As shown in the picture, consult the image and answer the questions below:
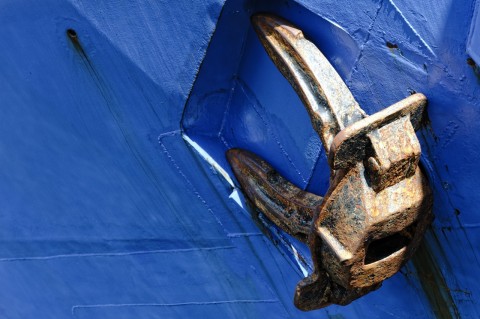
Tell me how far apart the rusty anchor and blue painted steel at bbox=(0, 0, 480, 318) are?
0.25ft

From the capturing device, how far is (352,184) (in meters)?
1.47

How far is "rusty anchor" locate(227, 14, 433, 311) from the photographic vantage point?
1.44 meters

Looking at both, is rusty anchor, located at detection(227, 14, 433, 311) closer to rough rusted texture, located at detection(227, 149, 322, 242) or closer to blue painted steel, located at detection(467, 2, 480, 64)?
rough rusted texture, located at detection(227, 149, 322, 242)

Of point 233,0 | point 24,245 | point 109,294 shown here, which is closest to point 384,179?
point 233,0

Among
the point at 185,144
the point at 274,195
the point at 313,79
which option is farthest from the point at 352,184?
the point at 185,144

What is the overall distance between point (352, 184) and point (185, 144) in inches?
23.2

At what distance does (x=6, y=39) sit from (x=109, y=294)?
0.85 metres

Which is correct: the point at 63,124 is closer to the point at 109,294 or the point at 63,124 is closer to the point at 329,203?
the point at 109,294

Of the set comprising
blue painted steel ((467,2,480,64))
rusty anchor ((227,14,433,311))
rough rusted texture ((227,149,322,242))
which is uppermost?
blue painted steel ((467,2,480,64))

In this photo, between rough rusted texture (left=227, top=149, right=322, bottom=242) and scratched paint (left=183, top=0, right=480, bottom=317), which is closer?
scratched paint (left=183, top=0, right=480, bottom=317)

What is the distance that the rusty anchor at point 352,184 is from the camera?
144 centimetres

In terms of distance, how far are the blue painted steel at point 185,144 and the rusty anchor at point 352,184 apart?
0.08m

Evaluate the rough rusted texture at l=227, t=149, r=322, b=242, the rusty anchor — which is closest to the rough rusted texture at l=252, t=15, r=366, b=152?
the rusty anchor

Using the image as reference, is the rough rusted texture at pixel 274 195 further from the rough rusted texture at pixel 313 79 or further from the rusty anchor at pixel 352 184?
the rough rusted texture at pixel 313 79
